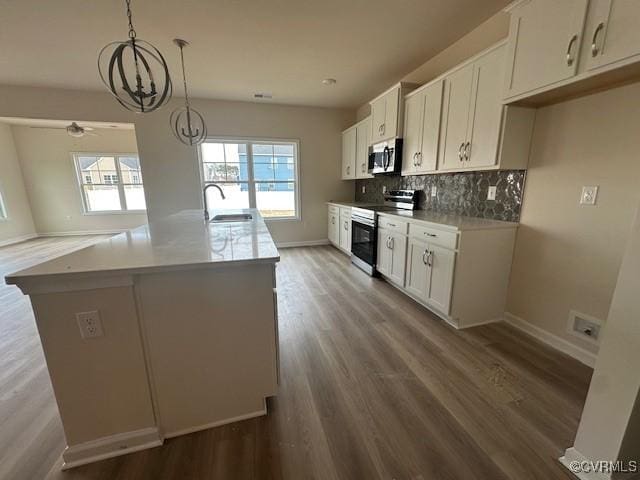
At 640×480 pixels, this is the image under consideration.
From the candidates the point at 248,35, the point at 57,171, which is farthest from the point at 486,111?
the point at 57,171

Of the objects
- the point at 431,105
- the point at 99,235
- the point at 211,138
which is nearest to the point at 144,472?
the point at 431,105

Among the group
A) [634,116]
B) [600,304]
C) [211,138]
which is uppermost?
[211,138]

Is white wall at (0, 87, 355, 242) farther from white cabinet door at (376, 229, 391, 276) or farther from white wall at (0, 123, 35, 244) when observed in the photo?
white wall at (0, 123, 35, 244)

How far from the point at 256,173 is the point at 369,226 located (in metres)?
2.72

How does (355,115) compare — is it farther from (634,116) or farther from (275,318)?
(275,318)

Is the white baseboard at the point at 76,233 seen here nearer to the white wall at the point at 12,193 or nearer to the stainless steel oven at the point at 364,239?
the white wall at the point at 12,193

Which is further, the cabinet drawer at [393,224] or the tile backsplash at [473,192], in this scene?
the cabinet drawer at [393,224]

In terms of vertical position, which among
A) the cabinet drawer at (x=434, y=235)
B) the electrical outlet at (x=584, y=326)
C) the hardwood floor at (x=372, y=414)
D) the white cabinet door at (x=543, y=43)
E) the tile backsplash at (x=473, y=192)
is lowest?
the hardwood floor at (x=372, y=414)

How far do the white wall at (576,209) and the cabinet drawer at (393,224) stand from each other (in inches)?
40.1

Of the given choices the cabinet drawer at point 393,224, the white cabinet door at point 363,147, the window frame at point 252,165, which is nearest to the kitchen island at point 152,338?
the cabinet drawer at point 393,224

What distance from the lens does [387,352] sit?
2033 millimetres

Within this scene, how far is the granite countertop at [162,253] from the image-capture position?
1104 mm

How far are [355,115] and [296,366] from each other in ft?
16.3

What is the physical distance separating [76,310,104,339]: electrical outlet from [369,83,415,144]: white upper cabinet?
3.38 meters
